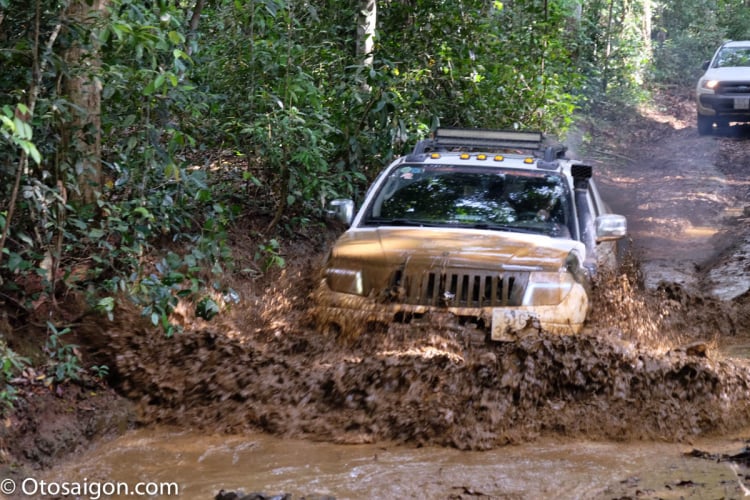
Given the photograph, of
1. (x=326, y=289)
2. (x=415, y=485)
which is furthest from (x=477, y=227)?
(x=415, y=485)

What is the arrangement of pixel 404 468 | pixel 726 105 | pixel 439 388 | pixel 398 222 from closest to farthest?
1. pixel 404 468
2. pixel 439 388
3. pixel 398 222
4. pixel 726 105

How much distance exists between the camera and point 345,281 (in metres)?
6.07

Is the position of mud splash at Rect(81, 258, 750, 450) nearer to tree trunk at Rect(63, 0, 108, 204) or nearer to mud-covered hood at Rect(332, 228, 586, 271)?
mud-covered hood at Rect(332, 228, 586, 271)

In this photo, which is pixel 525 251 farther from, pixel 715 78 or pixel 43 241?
pixel 715 78

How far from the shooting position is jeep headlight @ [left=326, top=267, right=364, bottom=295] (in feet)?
19.7

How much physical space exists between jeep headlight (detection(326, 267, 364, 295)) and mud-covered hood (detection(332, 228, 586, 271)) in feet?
0.32

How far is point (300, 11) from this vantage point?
10.4 metres

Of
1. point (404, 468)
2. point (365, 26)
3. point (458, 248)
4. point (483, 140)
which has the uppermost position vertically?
point (365, 26)

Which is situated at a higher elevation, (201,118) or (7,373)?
(201,118)

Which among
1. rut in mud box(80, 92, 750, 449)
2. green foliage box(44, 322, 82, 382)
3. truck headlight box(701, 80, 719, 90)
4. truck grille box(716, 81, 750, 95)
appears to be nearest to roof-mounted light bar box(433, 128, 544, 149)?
rut in mud box(80, 92, 750, 449)

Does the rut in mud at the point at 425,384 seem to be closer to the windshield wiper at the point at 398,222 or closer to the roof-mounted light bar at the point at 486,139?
the windshield wiper at the point at 398,222

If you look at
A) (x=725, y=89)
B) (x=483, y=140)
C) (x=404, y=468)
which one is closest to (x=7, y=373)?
(x=404, y=468)

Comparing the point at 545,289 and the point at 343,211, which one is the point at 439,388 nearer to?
the point at 545,289

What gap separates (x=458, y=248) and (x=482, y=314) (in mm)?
521
